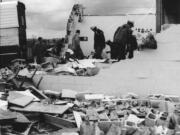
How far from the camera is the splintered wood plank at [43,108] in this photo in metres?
9.77

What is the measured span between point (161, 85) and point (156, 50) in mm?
2253

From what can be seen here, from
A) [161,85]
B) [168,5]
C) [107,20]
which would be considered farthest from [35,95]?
[168,5]

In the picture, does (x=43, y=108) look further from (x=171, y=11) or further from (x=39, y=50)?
(x=171, y=11)

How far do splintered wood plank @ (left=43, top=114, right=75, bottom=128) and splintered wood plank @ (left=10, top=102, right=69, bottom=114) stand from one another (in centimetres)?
22

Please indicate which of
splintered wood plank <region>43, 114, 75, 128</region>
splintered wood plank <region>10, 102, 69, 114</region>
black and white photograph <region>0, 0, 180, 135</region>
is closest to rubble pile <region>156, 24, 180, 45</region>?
black and white photograph <region>0, 0, 180, 135</region>

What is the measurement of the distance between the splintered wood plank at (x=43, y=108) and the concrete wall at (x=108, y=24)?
1154 centimetres

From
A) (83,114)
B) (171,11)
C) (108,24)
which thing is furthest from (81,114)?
(171,11)

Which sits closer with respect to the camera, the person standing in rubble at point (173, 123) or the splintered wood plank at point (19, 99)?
the person standing in rubble at point (173, 123)

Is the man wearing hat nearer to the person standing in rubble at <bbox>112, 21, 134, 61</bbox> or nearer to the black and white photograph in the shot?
the black and white photograph

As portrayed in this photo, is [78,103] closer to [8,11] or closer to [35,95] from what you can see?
[35,95]

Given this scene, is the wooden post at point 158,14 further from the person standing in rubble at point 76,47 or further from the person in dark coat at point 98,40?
the person standing in rubble at point 76,47

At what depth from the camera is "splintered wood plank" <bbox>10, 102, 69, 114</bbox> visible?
9.77 m

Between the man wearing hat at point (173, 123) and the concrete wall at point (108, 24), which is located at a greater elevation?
the concrete wall at point (108, 24)

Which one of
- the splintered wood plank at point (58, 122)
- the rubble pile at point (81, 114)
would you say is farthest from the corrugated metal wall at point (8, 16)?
the splintered wood plank at point (58, 122)
